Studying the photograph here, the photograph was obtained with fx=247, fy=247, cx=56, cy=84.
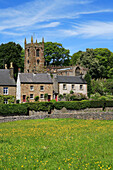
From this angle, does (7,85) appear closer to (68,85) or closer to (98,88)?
(68,85)

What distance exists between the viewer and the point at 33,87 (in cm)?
5403

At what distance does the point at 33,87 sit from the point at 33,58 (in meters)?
44.0

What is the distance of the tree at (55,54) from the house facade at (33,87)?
55613mm

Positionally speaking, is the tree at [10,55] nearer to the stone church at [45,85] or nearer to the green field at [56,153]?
the stone church at [45,85]

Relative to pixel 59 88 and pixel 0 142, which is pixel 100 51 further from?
pixel 0 142

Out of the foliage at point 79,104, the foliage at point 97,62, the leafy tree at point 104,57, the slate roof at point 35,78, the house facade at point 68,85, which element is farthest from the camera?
the leafy tree at point 104,57

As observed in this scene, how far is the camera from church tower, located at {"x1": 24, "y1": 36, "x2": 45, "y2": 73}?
96.0m

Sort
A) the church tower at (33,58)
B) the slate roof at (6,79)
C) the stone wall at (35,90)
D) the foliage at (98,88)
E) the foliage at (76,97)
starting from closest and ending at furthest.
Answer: the slate roof at (6,79) < the stone wall at (35,90) < the foliage at (76,97) < the foliage at (98,88) < the church tower at (33,58)

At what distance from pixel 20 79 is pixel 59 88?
10235mm

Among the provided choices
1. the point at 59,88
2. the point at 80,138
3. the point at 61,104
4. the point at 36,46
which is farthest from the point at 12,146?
the point at 36,46

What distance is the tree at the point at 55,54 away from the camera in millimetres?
110550

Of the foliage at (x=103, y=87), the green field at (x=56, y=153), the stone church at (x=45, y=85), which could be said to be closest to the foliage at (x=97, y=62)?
the foliage at (x=103, y=87)

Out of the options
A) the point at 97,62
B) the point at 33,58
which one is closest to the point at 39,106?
the point at 97,62

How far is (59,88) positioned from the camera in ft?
192
